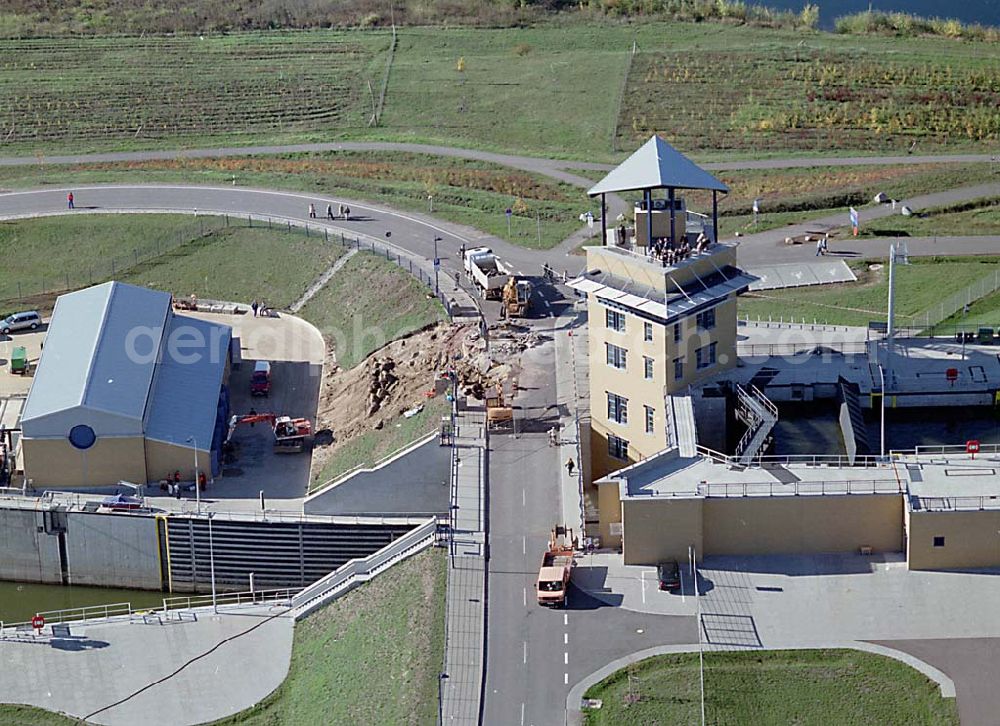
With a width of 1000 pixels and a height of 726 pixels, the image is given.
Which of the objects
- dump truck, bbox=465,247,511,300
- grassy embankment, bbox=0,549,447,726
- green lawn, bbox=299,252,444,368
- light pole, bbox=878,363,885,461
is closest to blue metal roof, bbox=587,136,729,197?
light pole, bbox=878,363,885,461

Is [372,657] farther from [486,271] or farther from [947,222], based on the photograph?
[947,222]

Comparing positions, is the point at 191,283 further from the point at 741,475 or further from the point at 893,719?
the point at 893,719

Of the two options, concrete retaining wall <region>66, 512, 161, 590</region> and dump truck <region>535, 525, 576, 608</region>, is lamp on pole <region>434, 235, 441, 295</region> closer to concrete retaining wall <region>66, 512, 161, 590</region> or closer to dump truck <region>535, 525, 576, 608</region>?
concrete retaining wall <region>66, 512, 161, 590</region>

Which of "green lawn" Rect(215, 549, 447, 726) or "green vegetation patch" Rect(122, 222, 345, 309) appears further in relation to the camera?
"green vegetation patch" Rect(122, 222, 345, 309)

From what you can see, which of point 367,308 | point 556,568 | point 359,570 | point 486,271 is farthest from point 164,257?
A: point 556,568

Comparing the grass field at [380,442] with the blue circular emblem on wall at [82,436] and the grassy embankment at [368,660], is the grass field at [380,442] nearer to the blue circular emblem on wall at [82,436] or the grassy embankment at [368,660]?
the blue circular emblem on wall at [82,436]
